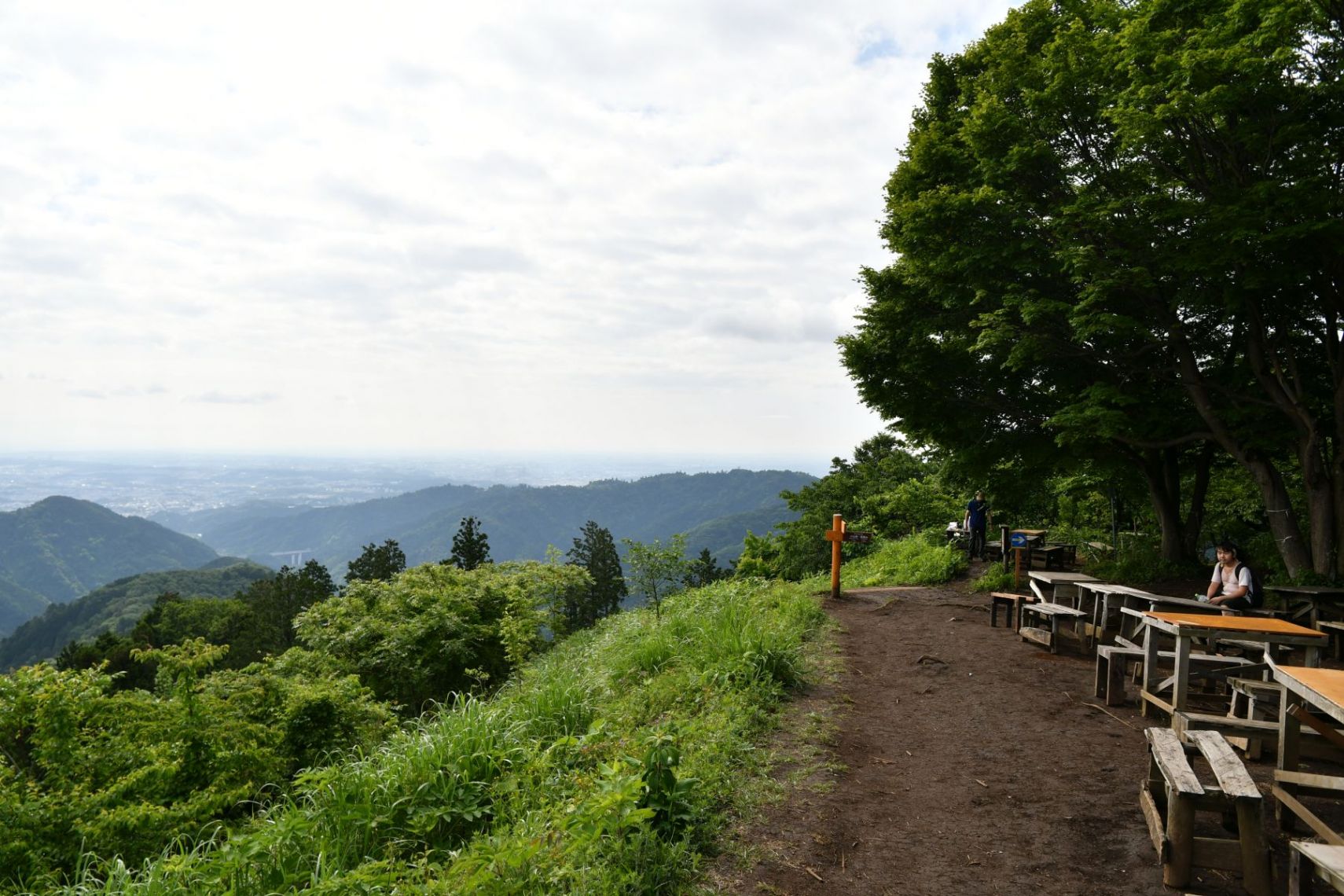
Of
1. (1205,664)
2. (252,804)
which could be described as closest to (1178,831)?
(1205,664)

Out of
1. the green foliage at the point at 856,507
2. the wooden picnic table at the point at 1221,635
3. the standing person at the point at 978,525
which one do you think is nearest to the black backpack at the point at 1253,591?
the wooden picnic table at the point at 1221,635

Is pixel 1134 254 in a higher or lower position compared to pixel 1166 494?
higher

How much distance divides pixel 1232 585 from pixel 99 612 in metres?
137

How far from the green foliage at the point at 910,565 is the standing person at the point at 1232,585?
6.42 m

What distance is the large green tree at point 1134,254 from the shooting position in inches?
368

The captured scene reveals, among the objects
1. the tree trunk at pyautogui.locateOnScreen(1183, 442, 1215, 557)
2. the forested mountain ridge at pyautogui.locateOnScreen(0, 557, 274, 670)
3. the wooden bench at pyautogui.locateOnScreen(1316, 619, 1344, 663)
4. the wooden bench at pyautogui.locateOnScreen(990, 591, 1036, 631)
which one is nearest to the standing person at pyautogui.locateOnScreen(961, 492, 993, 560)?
the tree trunk at pyautogui.locateOnScreen(1183, 442, 1215, 557)

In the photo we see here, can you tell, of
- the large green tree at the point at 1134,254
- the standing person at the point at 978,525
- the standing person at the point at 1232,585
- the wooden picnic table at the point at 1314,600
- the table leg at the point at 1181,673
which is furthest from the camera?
the standing person at the point at 978,525

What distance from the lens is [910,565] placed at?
15.9 metres

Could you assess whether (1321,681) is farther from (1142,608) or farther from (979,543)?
(979,543)

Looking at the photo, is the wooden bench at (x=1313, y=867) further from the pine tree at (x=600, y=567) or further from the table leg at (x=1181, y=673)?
the pine tree at (x=600, y=567)

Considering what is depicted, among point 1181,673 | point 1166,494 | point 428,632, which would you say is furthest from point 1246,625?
point 428,632

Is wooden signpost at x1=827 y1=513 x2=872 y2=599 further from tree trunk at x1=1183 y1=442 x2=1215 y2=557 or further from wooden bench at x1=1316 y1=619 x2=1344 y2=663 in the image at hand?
tree trunk at x1=1183 y1=442 x2=1215 y2=557

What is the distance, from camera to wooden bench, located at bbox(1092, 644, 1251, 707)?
6.52m

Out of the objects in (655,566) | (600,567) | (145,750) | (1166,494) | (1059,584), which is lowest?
(600,567)
